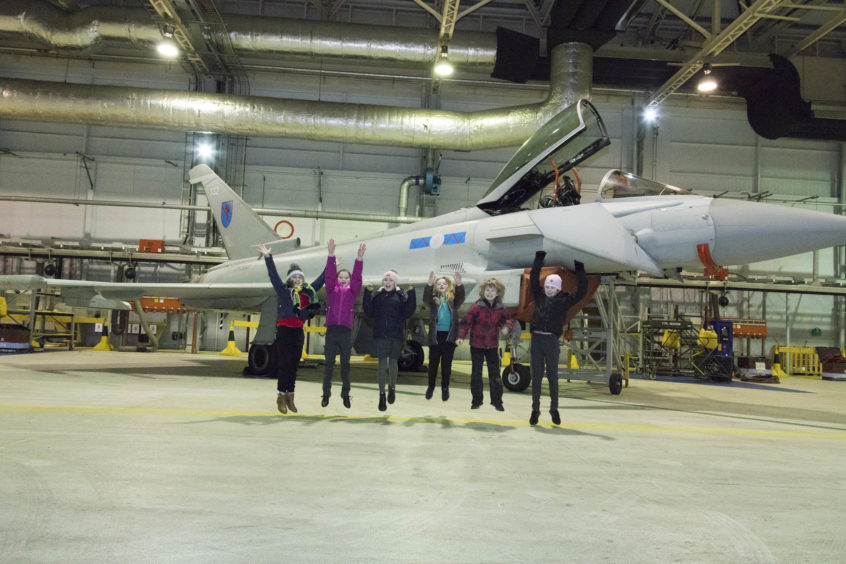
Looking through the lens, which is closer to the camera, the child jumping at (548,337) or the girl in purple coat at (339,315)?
the child jumping at (548,337)

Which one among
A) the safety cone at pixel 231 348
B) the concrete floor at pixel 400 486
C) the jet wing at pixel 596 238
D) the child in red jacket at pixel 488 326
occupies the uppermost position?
the jet wing at pixel 596 238

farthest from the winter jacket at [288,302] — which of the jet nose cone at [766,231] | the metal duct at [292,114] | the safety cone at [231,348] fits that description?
the safety cone at [231,348]

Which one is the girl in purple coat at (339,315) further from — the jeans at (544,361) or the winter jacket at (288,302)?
the jeans at (544,361)

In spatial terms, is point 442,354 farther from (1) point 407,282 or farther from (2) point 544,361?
(1) point 407,282

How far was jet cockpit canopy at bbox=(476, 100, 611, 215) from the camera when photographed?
7.84 m

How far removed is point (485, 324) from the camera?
20.0 ft

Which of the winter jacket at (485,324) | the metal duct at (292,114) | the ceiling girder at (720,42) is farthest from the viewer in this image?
the metal duct at (292,114)

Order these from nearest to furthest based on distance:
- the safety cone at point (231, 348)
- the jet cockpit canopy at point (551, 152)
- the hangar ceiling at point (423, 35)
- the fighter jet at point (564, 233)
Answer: the fighter jet at point (564, 233) < the jet cockpit canopy at point (551, 152) < the hangar ceiling at point (423, 35) < the safety cone at point (231, 348)

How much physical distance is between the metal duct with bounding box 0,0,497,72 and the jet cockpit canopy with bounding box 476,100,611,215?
9.14 meters

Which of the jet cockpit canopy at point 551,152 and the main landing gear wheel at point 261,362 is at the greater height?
the jet cockpit canopy at point 551,152

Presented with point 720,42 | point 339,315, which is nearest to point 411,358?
point 339,315

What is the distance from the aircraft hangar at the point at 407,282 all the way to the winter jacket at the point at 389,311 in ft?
3.01

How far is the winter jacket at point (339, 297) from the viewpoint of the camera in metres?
5.84

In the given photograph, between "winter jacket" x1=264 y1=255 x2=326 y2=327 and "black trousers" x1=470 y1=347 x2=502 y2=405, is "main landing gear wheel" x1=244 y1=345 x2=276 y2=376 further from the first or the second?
"black trousers" x1=470 y1=347 x2=502 y2=405
